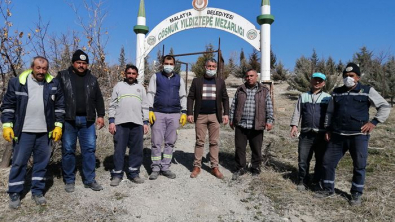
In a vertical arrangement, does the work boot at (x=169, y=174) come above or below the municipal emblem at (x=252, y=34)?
below

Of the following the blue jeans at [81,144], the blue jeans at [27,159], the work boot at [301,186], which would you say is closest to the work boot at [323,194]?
the work boot at [301,186]

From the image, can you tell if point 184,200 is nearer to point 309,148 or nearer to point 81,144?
point 81,144

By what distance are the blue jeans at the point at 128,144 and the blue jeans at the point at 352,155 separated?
2658 millimetres

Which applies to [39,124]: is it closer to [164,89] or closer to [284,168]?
[164,89]

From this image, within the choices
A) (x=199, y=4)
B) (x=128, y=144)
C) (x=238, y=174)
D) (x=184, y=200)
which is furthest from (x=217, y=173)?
(x=199, y=4)

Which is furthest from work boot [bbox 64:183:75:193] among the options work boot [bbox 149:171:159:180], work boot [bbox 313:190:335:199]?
work boot [bbox 313:190:335:199]

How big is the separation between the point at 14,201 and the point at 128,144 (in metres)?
1.56

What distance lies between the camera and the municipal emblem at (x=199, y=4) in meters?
7.84

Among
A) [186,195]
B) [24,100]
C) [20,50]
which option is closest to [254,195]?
[186,195]

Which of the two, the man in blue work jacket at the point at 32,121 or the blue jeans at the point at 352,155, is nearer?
the man in blue work jacket at the point at 32,121

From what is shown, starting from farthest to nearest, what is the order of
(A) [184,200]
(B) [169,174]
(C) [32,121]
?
(B) [169,174], (A) [184,200], (C) [32,121]

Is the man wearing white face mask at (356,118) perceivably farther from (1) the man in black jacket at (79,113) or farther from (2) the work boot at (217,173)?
(1) the man in black jacket at (79,113)

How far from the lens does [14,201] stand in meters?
3.36

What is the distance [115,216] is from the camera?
3246 millimetres
